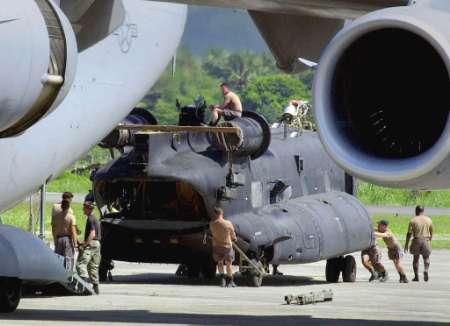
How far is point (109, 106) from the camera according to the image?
13.6 meters

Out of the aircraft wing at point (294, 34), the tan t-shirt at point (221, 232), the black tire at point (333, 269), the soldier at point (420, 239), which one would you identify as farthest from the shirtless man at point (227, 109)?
the aircraft wing at point (294, 34)

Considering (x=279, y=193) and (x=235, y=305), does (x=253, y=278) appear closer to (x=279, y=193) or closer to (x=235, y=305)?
(x=279, y=193)

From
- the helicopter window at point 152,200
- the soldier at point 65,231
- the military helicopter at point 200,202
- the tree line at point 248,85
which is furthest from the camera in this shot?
the tree line at point 248,85

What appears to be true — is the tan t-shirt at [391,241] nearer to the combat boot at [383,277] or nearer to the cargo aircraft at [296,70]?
the combat boot at [383,277]

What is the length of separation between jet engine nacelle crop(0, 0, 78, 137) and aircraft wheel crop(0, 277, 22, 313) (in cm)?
653

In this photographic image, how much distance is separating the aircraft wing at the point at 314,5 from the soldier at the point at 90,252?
8697mm

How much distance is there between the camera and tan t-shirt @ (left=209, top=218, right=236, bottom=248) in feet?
71.3

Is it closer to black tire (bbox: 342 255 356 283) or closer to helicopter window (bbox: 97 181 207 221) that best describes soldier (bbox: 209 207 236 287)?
helicopter window (bbox: 97 181 207 221)

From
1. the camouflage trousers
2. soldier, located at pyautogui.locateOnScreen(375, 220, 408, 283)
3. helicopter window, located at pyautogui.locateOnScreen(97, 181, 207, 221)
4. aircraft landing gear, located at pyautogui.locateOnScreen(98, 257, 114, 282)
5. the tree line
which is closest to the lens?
the camouflage trousers

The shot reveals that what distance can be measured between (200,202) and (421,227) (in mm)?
3798

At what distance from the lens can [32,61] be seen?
9.23 meters

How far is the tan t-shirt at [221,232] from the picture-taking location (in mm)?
21734

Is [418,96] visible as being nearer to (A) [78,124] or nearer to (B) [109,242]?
(A) [78,124]

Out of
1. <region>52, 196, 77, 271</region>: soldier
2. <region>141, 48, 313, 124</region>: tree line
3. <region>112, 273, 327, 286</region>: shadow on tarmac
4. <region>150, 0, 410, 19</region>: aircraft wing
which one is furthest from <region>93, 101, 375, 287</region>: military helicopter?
<region>141, 48, 313, 124</region>: tree line
